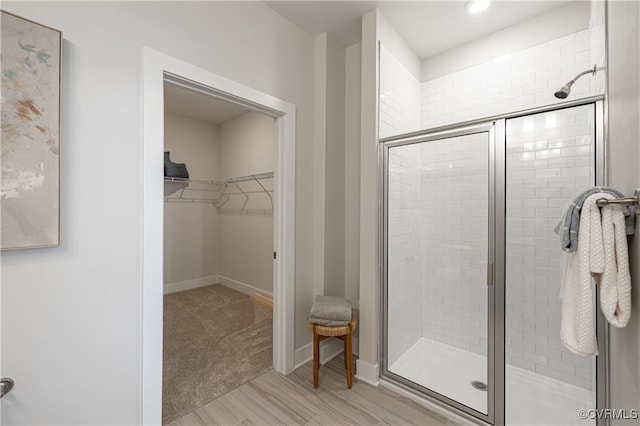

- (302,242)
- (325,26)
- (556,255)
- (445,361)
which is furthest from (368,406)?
(325,26)

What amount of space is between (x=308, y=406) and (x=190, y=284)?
3065mm

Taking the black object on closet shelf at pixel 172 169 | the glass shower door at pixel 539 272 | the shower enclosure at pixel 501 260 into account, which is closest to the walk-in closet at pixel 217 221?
the black object on closet shelf at pixel 172 169

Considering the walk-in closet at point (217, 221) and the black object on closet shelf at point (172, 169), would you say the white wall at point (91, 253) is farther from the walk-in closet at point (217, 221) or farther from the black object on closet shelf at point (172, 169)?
the black object on closet shelf at point (172, 169)

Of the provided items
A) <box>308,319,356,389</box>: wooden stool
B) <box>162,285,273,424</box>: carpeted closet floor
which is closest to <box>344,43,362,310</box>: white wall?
<box>308,319,356,389</box>: wooden stool

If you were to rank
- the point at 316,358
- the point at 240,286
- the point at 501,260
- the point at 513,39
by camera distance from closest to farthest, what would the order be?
the point at 501,260
the point at 316,358
the point at 513,39
the point at 240,286

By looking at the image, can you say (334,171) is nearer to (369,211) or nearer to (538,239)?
(369,211)

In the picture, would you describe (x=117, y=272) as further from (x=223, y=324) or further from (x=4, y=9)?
(x=223, y=324)

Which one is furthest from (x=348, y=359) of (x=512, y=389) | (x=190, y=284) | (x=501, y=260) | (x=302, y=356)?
(x=190, y=284)

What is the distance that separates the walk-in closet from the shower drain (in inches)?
66.9

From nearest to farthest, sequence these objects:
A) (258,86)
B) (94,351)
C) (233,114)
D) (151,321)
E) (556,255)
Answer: (94,351) < (151,321) < (556,255) < (258,86) < (233,114)

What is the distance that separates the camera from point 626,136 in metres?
0.83

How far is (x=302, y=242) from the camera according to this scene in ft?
7.44

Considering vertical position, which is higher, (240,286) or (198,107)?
(198,107)

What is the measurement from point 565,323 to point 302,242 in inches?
64.7
